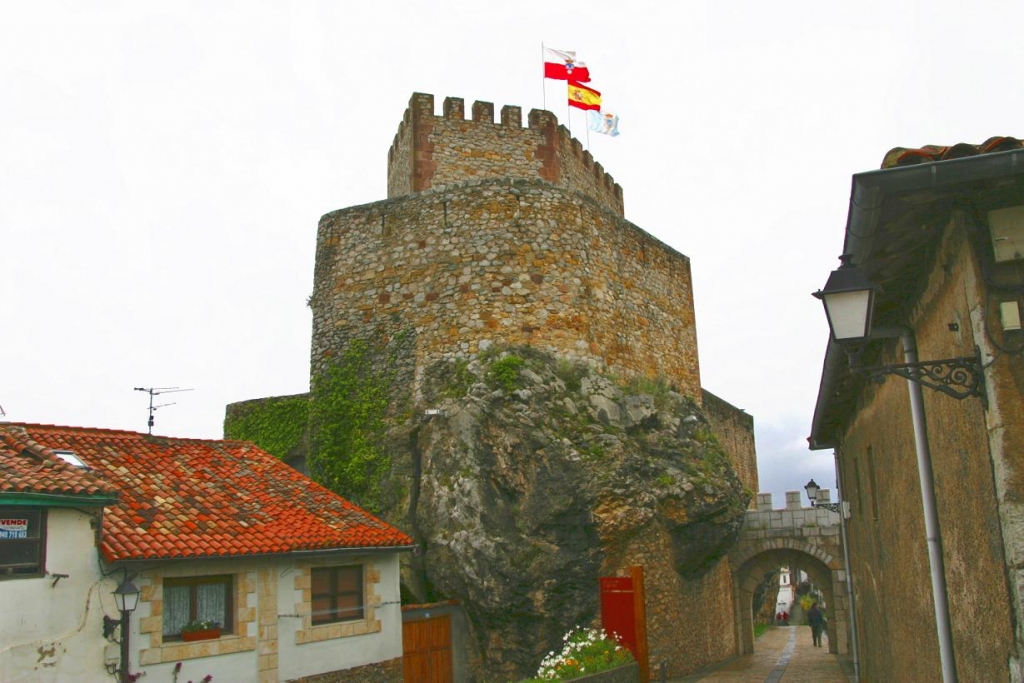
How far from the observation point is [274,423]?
872 inches

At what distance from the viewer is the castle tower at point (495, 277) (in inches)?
696

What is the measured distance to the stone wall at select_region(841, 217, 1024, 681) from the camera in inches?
177

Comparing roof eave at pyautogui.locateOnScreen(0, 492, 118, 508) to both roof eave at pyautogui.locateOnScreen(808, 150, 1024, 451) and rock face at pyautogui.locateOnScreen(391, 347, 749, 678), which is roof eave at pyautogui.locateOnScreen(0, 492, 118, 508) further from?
roof eave at pyautogui.locateOnScreen(808, 150, 1024, 451)

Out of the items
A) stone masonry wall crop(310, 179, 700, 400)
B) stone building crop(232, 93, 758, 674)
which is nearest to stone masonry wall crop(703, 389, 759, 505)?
stone building crop(232, 93, 758, 674)

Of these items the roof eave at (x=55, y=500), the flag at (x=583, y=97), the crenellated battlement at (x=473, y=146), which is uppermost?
the flag at (x=583, y=97)

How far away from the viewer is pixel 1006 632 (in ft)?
14.9

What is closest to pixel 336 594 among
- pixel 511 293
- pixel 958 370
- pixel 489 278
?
pixel 511 293

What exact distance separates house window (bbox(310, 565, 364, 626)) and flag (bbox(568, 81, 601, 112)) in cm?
1450

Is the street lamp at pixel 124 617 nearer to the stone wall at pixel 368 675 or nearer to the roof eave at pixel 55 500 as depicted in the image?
the roof eave at pixel 55 500

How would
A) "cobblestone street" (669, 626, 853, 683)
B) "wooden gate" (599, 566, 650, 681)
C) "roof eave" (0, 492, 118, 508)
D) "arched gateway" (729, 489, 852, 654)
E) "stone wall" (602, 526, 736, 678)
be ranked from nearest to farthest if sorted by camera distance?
"roof eave" (0, 492, 118, 508), "wooden gate" (599, 566, 650, 681), "stone wall" (602, 526, 736, 678), "cobblestone street" (669, 626, 853, 683), "arched gateway" (729, 489, 852, 654)

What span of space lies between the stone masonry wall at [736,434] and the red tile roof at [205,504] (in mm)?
13678

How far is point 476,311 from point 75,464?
318 inches

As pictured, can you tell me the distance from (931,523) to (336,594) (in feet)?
34.8

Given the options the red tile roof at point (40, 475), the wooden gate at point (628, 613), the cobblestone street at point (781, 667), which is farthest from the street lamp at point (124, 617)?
the cobblestone street at point (781, 667)
